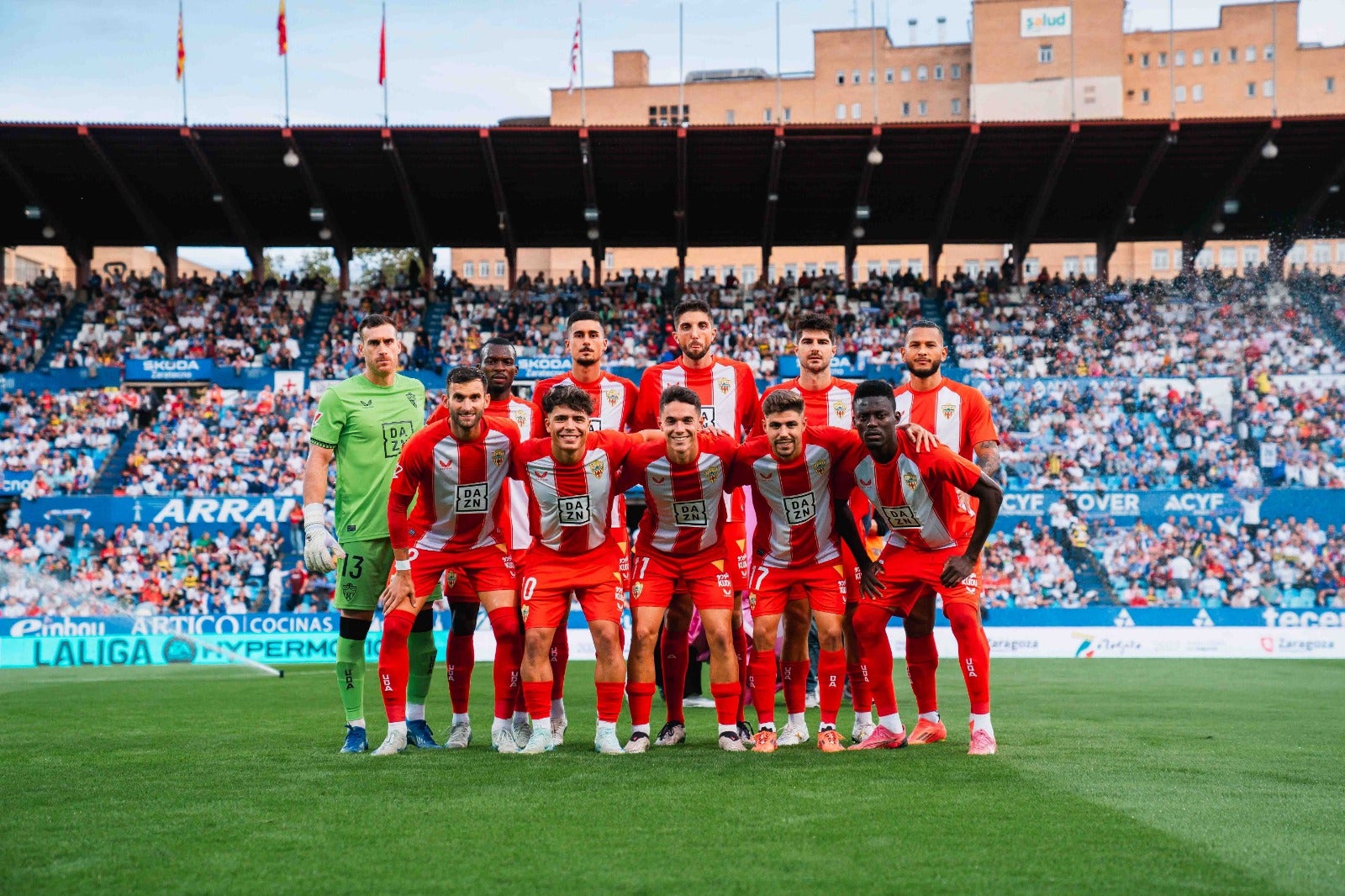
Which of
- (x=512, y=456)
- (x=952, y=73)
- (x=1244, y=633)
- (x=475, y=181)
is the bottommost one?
(x=1244, y=633)

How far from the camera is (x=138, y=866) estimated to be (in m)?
4.45

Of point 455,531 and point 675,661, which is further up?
point 455,531

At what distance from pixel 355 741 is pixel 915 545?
370 centimetres

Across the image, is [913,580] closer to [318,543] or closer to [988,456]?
[988,456]

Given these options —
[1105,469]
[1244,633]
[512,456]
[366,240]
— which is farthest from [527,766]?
[366,240]

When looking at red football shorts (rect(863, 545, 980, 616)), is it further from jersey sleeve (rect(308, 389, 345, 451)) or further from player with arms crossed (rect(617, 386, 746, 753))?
jersey sleeve (rect(308, 389, 345, 451))

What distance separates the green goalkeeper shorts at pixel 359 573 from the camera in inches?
315

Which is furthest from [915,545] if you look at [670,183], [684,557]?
[670,183]

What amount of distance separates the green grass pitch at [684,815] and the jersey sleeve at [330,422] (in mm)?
1976

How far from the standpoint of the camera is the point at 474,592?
816cm

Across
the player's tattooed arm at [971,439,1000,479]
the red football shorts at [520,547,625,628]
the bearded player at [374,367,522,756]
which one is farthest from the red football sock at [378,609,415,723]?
the player's tattooed arm at [971,439,1000,479]

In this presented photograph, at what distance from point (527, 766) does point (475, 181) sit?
27.4 metres

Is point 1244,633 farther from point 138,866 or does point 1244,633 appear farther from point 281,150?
point 281,150

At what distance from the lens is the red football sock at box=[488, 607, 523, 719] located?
25.8ft
